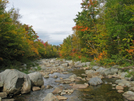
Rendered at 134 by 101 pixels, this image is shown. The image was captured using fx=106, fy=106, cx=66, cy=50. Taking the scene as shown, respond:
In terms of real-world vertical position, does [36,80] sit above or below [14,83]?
below

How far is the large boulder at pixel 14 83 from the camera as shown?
5583mm

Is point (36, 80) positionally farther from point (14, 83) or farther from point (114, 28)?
point (114, 28)

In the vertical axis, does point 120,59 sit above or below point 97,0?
below

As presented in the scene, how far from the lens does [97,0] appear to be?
2050 centimetres

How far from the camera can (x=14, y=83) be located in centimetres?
573

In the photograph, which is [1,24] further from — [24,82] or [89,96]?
[89,96]

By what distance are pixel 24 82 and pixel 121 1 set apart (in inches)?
514

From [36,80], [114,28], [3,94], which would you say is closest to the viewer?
[3,94]

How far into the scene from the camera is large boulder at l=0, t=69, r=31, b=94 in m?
5.58

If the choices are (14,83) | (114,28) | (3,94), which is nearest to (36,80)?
(14,83)

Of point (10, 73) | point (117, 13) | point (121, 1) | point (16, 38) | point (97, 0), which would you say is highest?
point (97, 0)

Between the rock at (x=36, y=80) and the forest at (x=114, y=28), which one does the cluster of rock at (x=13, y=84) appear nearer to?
the rock at (x=36, y=80)

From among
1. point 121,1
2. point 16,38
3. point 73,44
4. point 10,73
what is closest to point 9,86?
point 10,73

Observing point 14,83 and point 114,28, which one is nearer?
point 14,83
